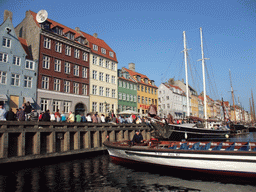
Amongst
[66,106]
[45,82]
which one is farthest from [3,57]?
[66,106]

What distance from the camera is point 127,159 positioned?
13.3 m

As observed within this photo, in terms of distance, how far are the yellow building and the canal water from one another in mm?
35782

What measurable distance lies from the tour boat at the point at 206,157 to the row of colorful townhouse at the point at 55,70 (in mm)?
18448

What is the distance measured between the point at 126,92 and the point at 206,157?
35.2 metres

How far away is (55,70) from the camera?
97.1ft

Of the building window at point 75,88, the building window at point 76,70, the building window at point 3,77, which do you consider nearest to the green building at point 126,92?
the building window at point 75,88

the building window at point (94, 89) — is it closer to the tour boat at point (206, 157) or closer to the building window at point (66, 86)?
the building window at point (66, 86)

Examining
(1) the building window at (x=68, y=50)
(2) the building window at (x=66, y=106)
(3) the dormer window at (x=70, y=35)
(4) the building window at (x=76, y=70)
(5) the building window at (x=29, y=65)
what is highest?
(3) the dormer window at (x=70, y=35)

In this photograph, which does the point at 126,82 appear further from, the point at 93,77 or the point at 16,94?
the point at 16,94

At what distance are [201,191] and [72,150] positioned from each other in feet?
38.4

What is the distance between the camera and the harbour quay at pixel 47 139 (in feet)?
43.8

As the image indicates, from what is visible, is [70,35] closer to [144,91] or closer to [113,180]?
[144,91]

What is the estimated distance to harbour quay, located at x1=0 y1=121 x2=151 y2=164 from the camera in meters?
13.4

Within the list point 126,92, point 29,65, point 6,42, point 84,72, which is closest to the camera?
point 6,42
